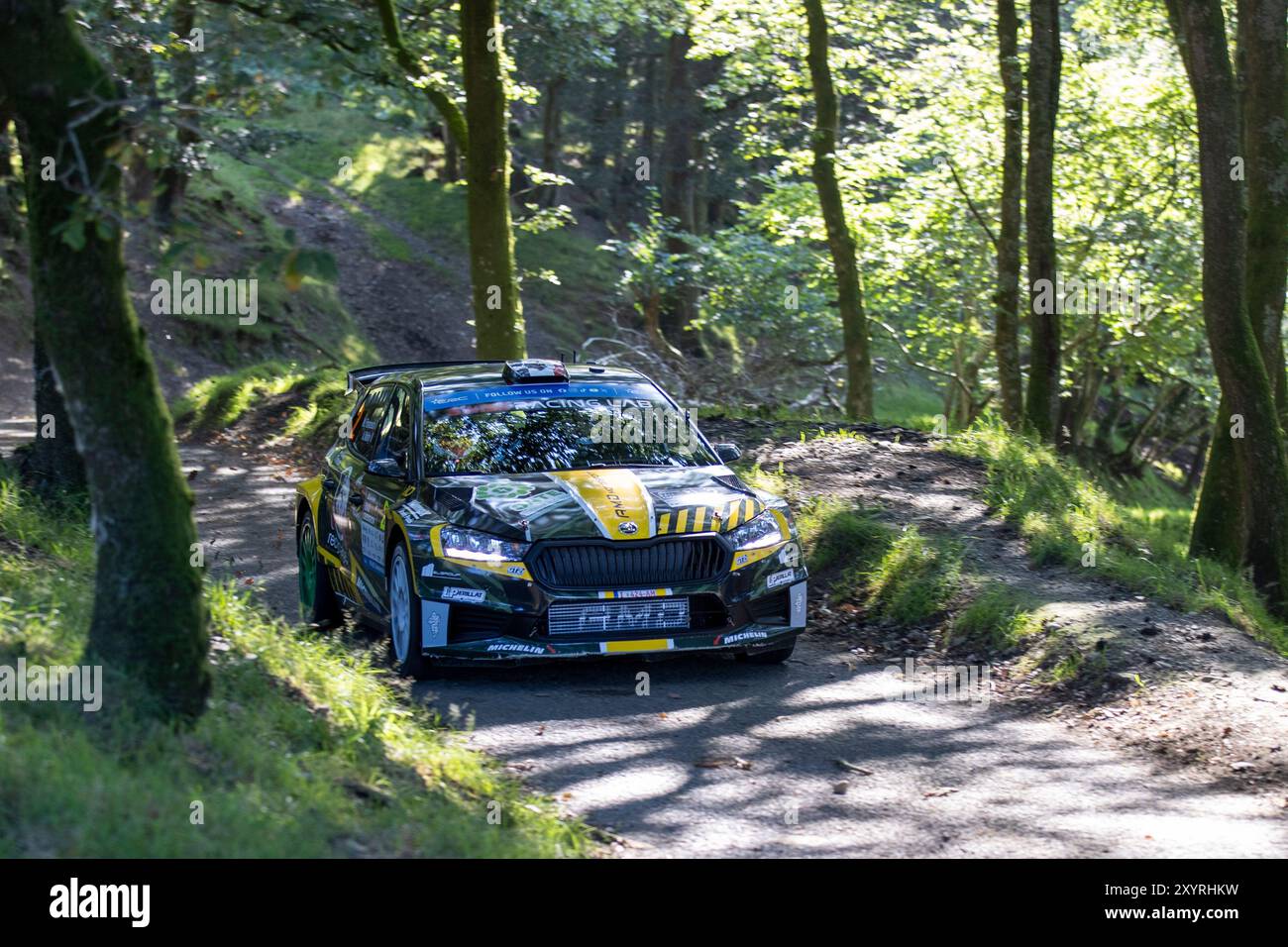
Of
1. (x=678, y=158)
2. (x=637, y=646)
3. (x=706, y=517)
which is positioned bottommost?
(x=637, y=646)

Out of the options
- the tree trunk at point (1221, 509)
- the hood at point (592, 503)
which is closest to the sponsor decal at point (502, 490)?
the hood at point (592, 503)

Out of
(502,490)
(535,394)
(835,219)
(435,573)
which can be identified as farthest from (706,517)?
(835,219)

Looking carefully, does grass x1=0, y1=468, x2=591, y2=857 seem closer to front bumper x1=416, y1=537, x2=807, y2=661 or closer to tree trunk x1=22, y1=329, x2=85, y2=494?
front bumper x1=416, y1=537, x2=807, y2=661

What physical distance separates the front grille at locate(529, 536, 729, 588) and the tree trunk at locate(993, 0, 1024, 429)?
10.5m

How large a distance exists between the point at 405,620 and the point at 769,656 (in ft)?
7.78

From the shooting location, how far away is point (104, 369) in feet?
19.4

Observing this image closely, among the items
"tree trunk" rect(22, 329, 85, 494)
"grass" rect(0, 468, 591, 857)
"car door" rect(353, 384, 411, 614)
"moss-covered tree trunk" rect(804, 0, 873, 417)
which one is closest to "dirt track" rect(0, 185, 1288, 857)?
"grass" rect(0, 468, 591, 857)

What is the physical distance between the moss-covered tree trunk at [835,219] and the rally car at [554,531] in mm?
11748

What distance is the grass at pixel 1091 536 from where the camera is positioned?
10938 mm

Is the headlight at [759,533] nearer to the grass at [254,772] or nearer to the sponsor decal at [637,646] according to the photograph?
the sponsor decal at [637,646]

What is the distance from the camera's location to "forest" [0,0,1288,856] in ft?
19.6

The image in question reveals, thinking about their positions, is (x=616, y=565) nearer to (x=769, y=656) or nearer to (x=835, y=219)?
(x=769, y=656)

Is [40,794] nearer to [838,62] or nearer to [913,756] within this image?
[913,756]

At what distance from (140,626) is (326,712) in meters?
1.28
